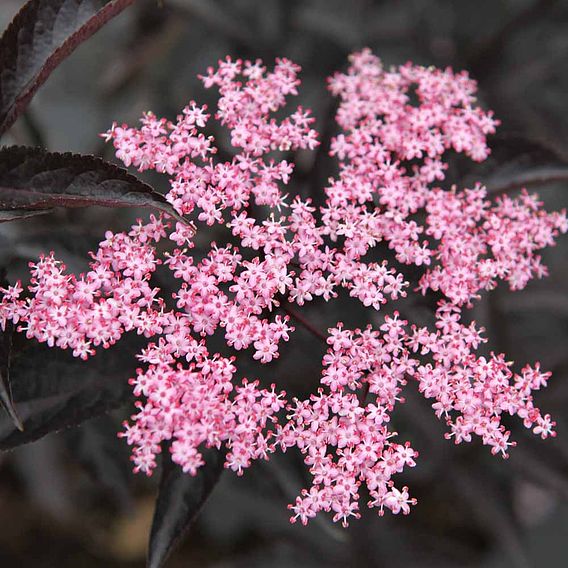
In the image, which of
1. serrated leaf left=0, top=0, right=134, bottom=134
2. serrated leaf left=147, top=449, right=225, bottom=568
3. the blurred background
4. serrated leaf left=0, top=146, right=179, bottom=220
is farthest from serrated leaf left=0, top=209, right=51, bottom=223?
the blurred background

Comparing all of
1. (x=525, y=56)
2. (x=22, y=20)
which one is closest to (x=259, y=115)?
(x=22, y=20)

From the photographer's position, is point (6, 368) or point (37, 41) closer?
point (6, 368)

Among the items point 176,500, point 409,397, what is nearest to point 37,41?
point 176,500

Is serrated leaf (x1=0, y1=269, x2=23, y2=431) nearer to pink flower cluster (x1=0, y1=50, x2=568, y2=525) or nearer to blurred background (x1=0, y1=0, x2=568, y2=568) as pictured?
pink flower cluster (x1=0, y1=50, x2=568, y2=525)


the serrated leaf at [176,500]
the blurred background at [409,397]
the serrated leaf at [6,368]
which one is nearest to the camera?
the serrated leaf at [6,368]

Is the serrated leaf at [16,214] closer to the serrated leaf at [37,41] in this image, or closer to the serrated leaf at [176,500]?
the serrated leaf at [37,41]

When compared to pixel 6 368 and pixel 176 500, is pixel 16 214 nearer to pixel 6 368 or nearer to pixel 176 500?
pixel 6 368

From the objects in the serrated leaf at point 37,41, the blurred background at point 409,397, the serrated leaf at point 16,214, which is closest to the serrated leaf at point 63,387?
the serrated leaf at point 16,214
